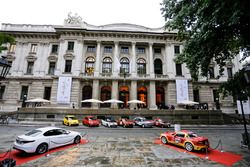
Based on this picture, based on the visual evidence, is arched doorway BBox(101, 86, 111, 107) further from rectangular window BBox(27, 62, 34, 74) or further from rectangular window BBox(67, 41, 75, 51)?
rectangular window BBox(27, 62, 34, 74)

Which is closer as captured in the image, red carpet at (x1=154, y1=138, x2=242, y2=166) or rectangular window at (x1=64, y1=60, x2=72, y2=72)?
red carpet at (x1=154, y1=138, x2=242, y2=166)

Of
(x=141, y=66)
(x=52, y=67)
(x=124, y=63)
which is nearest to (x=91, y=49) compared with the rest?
(x=124, y=63)

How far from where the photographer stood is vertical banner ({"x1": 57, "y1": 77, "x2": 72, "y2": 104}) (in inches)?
1026

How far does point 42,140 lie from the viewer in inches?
320

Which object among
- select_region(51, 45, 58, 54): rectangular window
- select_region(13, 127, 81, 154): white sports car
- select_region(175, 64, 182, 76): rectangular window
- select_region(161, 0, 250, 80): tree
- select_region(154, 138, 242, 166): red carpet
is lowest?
select_region(154, 138, 242, 166): red carpet

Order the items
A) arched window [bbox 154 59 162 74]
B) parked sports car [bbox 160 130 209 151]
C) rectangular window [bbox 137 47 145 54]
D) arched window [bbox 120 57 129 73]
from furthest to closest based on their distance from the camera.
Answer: rectangular window [bbox 137 47 145 54] → arched window [bbox 154 59 162 74] → arched window [bbox 120 57 129 73] → parked sports car [bbox 160 130 209 151]

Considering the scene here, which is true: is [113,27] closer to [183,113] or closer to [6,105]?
[183,113]

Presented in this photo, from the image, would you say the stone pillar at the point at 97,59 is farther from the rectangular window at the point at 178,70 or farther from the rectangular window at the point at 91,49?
the rectangular window at the point at 178,70

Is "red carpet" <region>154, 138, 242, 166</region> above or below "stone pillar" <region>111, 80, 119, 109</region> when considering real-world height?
below

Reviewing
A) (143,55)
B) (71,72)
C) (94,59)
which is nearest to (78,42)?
(94,59)

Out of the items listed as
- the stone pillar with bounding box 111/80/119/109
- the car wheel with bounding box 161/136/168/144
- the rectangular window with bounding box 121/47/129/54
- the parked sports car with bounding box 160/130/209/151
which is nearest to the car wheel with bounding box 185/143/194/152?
the parked sports car with bounding box 160/130/209/151

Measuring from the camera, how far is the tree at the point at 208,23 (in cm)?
605

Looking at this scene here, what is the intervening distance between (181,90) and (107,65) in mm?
16696

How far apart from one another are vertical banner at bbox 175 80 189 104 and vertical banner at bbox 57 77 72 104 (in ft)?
70.9
